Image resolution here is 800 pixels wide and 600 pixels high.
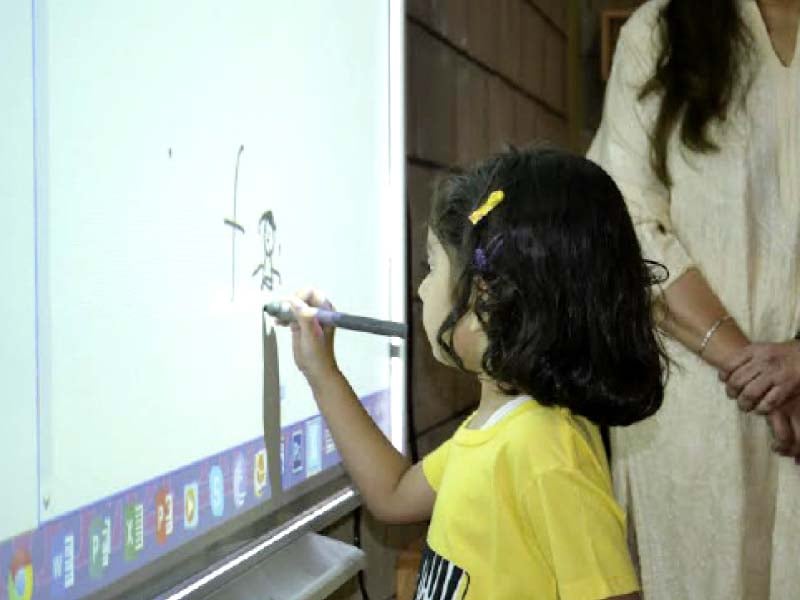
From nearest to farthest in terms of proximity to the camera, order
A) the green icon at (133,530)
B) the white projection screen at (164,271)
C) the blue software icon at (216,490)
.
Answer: the white projection screen at (164,271), the green icon at (133,530), the blue software icon at (216,490)

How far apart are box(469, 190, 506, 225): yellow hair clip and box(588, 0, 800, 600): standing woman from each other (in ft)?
1.17

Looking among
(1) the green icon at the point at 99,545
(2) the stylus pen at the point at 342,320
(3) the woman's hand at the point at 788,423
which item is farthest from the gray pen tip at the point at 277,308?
(3) the woman's hand at the point at 788,423

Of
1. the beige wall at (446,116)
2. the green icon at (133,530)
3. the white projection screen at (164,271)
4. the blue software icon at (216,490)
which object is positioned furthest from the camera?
the beige wall at (446,116)

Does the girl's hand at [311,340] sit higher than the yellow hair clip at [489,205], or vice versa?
the yellow hair clip at [489,205]

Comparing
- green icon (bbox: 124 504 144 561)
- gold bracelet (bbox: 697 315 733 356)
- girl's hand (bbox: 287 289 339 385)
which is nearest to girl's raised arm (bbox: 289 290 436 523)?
girl's hand (bbox: 287 289 339 385)

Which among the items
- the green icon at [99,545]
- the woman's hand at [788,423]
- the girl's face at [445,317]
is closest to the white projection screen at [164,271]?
the green icon at [99,545]

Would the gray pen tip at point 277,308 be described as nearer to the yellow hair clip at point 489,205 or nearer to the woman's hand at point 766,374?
the yellow hair clip at point 489,205

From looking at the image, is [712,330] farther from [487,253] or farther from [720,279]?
[487,253]

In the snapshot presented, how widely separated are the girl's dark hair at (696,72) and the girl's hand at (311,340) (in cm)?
43

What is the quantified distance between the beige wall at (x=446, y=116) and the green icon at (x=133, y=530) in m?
0.40

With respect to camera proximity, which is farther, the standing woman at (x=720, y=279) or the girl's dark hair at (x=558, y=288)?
the standing woman at (x=720, y=279)

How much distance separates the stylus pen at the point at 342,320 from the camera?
32.9 inches

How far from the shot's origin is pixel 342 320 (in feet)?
2.74

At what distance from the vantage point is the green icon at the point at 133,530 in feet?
2.20
